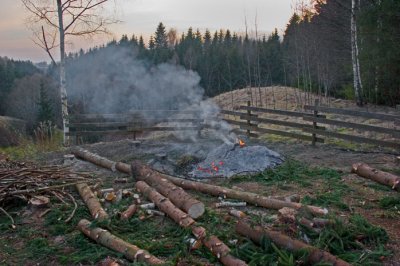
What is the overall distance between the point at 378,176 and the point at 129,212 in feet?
16.4

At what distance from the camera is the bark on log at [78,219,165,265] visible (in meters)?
4.60

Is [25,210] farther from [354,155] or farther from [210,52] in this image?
[210,52]

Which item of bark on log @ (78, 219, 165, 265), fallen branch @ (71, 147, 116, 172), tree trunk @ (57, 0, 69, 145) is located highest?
tree trunk @ (57, 0, 69, 145)

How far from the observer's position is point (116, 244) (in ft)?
16.4

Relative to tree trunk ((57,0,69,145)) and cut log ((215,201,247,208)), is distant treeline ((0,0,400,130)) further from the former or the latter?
cut log ((215,201,247,208))

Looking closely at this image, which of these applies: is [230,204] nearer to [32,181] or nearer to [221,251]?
[221,251]

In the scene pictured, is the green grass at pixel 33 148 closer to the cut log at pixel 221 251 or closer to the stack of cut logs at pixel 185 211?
the stack of cut logs at pixel 185 211

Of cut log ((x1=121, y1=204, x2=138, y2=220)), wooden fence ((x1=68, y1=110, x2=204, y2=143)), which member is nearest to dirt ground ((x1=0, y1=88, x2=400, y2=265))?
cut log ((x1=121, y1=204, x2=138, y2=220))

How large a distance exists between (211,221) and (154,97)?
51.6 ft

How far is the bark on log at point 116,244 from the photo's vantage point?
4.60 meters

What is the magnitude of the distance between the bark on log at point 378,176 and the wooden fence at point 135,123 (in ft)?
23.3

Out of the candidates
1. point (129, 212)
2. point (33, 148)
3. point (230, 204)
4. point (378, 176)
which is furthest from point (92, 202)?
point (33, 148)

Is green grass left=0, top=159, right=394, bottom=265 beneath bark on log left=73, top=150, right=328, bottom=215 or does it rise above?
beneath

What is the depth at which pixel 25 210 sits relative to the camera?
22.3 feet
